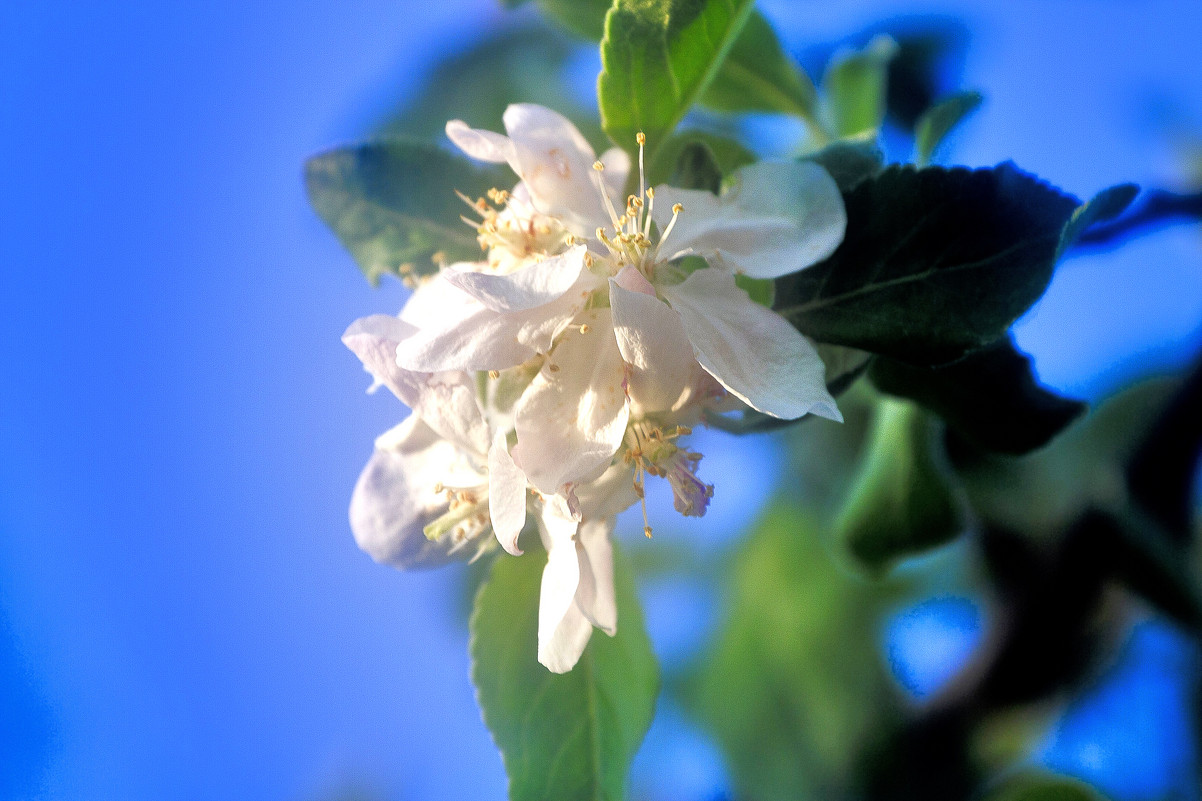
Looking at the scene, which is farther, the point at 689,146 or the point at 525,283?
the point at 689,146

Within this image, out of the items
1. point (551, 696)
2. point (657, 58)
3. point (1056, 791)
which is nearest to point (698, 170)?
point (657, 58)

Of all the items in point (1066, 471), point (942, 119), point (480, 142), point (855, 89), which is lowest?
point (1066, 471)

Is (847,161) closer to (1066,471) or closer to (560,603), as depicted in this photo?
(560,603)

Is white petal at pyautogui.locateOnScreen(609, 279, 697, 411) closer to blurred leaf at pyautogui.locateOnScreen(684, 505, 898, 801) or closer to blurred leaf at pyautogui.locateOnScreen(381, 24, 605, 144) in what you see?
blurred leaf at pyautogui.locateOnScreen(381, 24, 605, 144)

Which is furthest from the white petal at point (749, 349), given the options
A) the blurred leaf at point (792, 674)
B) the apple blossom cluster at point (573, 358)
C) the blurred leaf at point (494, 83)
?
the blurred leaf at point (792, 674)

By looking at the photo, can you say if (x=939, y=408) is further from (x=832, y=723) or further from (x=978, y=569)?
(x=832, y=723)

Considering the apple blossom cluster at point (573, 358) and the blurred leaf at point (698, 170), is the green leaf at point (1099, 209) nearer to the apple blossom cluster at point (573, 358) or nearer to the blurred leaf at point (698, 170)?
the apple blossom cluster at point (573, 358)
